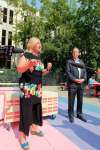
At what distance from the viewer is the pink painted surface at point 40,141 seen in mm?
6938

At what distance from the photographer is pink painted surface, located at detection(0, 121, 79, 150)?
6938 millimetres

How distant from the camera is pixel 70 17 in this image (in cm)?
3819

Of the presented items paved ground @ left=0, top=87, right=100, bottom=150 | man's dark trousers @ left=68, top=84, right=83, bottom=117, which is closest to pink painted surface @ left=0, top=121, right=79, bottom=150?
paved ground @ left=0, top=87, right=100, bottom=150

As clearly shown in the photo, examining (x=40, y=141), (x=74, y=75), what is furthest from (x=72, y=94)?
(x=40, y=141)

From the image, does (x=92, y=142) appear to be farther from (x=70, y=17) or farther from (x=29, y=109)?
(x=70, y=17)

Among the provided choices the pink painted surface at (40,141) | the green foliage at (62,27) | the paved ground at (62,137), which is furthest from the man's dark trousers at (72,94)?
the green foliage at (62,27)

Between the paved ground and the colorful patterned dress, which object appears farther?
the paved ground

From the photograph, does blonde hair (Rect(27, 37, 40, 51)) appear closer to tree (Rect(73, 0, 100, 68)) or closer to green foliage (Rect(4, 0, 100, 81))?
green foliage (Rect(4, 0, 100, 81))

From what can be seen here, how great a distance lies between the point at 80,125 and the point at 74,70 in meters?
1.25

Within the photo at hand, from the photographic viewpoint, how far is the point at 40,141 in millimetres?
7328

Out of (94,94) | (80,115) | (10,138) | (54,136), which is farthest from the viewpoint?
(94,94)

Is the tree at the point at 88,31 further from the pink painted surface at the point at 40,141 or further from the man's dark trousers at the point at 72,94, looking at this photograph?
the pink painted surface at the point at 40,141

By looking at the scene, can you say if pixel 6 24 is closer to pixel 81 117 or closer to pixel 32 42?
pixel 81 117

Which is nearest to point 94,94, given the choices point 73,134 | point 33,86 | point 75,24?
point 73,134
